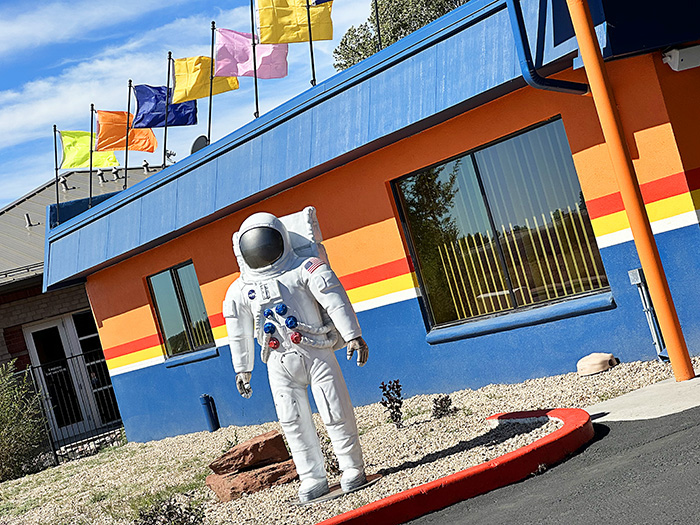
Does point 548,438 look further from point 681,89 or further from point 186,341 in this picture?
point 186,341

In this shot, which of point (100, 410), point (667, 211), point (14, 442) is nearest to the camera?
point (667, 211)

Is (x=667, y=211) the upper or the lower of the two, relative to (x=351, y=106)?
lower

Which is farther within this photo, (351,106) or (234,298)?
(351,106)

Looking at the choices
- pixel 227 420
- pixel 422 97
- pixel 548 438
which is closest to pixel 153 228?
pixel 227 420

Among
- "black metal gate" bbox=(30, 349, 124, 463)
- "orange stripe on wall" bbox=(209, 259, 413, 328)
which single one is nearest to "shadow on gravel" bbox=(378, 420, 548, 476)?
"orange stripe on wall" bbox=(209, 259, 413, 328)

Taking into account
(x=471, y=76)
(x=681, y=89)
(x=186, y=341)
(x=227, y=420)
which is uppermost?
(x=471, y=76)

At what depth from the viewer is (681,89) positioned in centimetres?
781

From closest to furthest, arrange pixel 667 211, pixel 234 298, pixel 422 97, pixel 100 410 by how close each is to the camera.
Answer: pixel 234 298 < pixel 667 211 < pixel 422 97 < pixel 100 410

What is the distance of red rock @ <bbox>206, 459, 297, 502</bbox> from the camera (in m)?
7.24

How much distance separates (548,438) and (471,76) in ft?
12.9

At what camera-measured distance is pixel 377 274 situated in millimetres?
10477

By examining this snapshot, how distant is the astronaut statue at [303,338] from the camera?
634 cm

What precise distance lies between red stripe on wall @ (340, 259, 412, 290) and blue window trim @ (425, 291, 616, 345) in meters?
0.85

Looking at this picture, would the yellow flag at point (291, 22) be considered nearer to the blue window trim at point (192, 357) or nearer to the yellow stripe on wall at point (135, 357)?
the blue window trim at point (192, 357)
